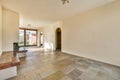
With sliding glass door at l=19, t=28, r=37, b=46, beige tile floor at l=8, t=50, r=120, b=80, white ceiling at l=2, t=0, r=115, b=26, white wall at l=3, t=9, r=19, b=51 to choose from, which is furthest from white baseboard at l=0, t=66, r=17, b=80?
sliding glass door at l=19, t=28, r=37, b=46

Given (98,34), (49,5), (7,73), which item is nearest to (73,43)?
(98,34)

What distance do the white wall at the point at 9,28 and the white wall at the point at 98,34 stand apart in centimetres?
374

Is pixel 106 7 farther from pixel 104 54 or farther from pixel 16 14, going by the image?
pixel 16 14

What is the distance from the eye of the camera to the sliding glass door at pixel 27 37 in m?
9.92

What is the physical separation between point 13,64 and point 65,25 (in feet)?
14.7

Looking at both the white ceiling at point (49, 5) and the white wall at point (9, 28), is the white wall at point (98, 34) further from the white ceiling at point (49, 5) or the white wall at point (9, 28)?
the white wall at point (9, 28)

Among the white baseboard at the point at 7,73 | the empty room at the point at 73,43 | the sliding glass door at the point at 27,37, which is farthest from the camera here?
the sliding glass door at the point at 27,37

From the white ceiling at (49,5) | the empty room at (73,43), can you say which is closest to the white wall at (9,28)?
the empty room at (73,43)

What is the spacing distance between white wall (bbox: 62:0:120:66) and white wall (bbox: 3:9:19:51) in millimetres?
3744

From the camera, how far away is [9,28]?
14.0ft

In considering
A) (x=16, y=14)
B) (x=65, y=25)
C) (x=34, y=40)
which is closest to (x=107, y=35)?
(x=65, y=25)

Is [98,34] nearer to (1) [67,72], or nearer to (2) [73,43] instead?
(2) [73,43]

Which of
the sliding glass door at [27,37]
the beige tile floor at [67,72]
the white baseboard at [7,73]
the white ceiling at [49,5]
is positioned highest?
the white ceiling at [49,5]

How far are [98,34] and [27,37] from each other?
9.65 metres
